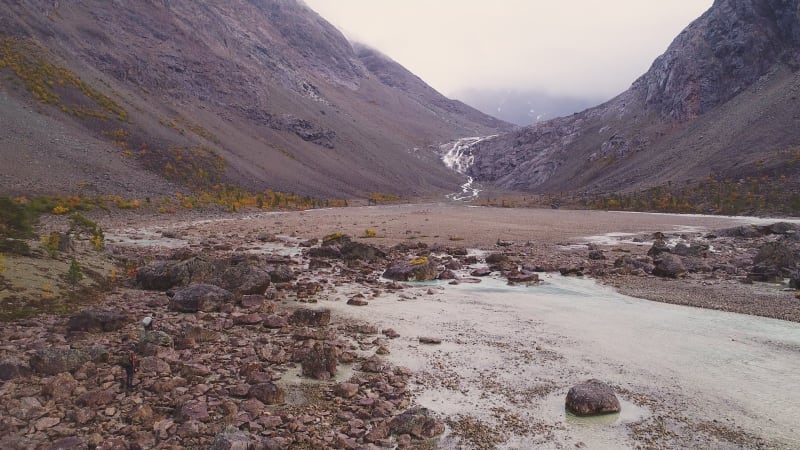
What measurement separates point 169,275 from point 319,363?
10001 millimetres

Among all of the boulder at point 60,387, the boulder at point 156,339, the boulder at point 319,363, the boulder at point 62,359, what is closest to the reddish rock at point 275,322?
the boulder at point 156,339

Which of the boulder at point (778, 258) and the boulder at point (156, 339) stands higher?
the boulder at point (778, 258)

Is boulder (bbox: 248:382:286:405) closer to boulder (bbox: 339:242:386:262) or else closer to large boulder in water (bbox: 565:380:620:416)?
large boulder in water (bbox: 565:380:620:416)

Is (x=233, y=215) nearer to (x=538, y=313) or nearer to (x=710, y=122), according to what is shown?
(x=538, y=313)

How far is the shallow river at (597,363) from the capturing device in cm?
882

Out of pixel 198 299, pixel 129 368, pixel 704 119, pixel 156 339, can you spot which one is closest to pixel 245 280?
pixel 198 299

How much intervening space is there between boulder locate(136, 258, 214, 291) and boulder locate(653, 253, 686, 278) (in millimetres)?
→ 20563

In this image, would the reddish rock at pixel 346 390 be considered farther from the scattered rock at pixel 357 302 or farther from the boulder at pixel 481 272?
the boulder at pixel 481 272

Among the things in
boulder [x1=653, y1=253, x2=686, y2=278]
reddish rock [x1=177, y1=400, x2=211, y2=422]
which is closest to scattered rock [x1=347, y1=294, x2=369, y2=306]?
reddish rock [x1=177, y1=400, x2=211, y2=422]

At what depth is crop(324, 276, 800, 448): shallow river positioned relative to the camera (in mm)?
8820

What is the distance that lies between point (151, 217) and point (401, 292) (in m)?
38.9

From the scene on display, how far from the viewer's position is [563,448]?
8047 mm

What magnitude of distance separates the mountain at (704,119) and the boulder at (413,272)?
60.4m

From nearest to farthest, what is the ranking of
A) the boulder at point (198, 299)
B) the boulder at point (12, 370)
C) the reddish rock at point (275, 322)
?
the boulder at point (12, 370) → the reddish rock at point (275, 322) → the boulder at point (198, 299)
